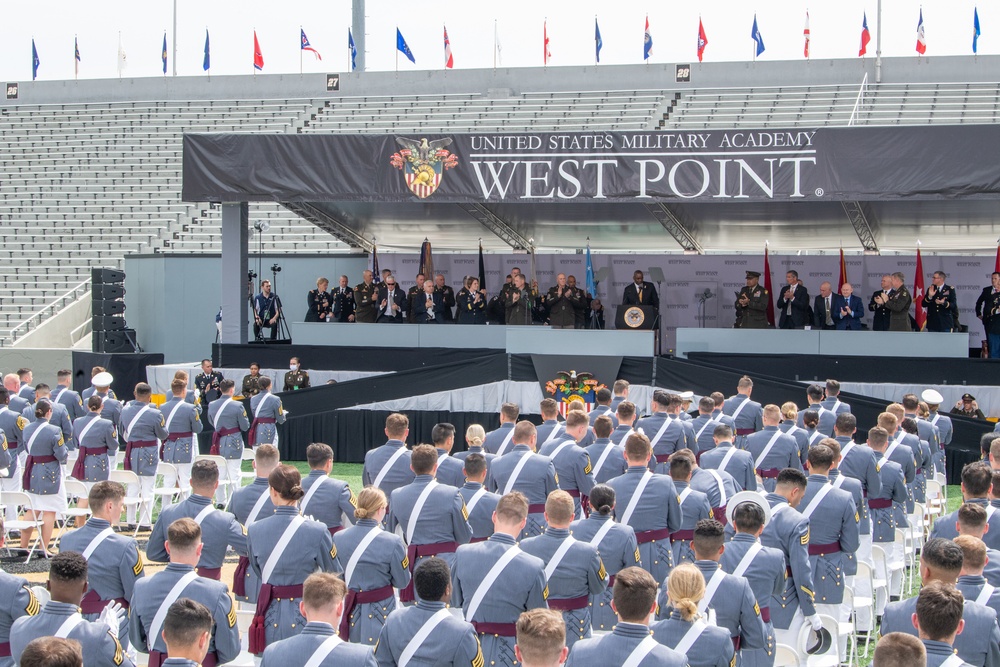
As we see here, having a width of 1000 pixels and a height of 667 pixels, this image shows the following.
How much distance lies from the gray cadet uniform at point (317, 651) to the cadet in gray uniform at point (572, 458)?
477 centimetres

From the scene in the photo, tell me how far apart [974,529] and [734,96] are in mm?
28280

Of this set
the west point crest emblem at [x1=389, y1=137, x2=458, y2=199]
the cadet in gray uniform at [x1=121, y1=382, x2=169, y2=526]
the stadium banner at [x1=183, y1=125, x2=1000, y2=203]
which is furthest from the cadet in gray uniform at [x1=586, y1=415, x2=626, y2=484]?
the west point crest emblem at [x1=389, y1=137, x2=458, y2=199]

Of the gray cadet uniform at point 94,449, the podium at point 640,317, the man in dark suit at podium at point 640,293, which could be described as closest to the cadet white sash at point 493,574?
the gray cadet uniform at point 94,449

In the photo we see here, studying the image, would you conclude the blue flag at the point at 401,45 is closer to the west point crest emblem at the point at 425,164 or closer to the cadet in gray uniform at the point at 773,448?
the west point crest emblem at the point at 425,164

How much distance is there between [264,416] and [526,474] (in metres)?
7.24

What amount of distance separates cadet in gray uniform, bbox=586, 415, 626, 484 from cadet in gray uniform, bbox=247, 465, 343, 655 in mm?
3705

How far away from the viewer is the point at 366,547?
6.57 meters

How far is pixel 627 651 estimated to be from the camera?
4.66 metres

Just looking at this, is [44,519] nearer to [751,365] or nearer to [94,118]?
[751,365]

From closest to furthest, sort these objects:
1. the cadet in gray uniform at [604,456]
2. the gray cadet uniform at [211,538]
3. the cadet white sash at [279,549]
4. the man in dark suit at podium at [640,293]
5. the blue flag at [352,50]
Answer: the cadet white sash at [279,549], the gray cadet uniform at [211,538], the cadet in gray uniform at [604,456], the man in dark suit at podium at [640,293], the blue flag at [352,50]

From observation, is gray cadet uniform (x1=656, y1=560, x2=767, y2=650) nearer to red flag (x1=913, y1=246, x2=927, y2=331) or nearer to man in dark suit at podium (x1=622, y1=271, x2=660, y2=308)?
man in dark suit at podium (x1=622, y1=271, x2=660, y2=308)

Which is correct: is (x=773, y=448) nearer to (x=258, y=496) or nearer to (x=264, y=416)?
(x=258, y=496)

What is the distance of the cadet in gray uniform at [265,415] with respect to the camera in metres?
15.1

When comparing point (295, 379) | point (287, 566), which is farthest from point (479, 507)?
point (295, 379)
